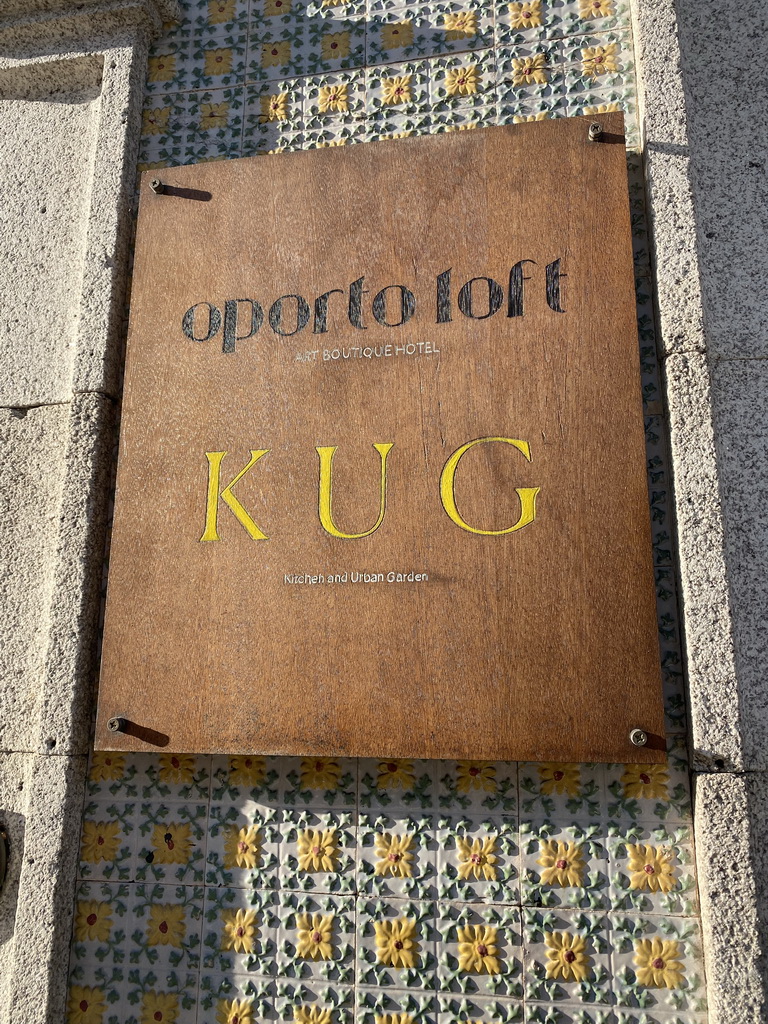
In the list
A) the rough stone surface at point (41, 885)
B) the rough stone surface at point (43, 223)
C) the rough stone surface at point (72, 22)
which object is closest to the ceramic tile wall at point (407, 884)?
the rough stone surface at point (41, 885)

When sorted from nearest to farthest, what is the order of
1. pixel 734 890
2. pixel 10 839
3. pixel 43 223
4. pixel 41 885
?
pixel 734 890 < pixel 41 885 < pixel 10 839 < pixel 43 223

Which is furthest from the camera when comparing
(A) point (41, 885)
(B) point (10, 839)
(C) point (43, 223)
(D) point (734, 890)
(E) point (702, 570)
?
(C) point (43, 223)

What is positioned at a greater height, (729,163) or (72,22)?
(72,22)

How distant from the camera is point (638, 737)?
1.90 m

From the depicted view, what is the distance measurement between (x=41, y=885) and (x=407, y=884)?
1019 millimetres

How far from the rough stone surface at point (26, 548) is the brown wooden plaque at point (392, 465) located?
1.09ft

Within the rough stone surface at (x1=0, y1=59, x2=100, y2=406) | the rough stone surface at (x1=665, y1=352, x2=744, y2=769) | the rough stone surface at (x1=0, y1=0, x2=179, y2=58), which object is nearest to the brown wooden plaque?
the rough stone surface at (x1=665, y1=352, x2=744, y2=769)

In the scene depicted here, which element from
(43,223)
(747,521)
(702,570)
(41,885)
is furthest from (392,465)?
(43,223)

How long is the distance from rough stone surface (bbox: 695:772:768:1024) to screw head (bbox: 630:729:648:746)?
165 millimetres

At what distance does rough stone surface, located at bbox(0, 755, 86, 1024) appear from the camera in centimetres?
210

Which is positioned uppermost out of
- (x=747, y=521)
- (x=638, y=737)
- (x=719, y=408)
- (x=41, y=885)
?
(x=719, y=408)

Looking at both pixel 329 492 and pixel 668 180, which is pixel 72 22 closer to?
pixel 329 492

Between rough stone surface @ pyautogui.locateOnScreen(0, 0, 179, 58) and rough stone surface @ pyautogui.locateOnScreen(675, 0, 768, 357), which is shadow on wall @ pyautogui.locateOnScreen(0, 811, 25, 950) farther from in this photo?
rough stone surface @ pyautogui.locateOnScreen(0, 0, 179, 58)

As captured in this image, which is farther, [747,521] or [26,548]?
[26,548]
